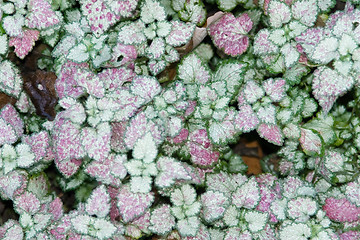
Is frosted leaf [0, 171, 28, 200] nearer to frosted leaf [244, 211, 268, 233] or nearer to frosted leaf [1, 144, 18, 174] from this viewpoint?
frosted leaf [1, 144, 18, 174]

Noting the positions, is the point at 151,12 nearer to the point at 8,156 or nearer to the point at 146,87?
the point at 146,87

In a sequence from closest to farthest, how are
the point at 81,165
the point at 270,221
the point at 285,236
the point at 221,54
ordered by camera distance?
the point at 285,236
the point at 270,221
the point at 81,165
the point at 221,54

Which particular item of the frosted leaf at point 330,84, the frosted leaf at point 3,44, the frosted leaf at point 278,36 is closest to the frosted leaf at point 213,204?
the frosted leaf at point 330,84

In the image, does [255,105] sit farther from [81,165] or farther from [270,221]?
[81,165]

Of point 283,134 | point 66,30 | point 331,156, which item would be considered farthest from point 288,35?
point 66,30

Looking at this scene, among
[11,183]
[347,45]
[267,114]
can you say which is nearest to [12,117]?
[11,183]
